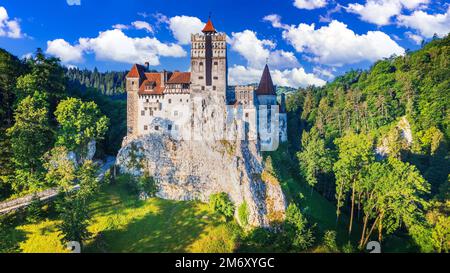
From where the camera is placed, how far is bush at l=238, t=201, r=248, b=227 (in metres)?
50.0

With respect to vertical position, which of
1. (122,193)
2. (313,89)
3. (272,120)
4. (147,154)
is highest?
(313,89)

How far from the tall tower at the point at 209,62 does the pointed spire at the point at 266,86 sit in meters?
9.25

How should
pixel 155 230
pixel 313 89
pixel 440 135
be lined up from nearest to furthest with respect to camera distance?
1. pixel 155 230
2. pixel 440 135
3. pixel 313 89

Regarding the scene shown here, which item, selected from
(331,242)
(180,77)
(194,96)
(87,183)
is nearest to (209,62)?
(180,77)

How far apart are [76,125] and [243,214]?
29.0 metres

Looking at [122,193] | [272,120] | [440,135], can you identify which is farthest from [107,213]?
[440,135]

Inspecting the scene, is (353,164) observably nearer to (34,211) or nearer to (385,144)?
(385,144)

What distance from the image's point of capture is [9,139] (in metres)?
51.1

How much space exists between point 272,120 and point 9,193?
4228 centimetres

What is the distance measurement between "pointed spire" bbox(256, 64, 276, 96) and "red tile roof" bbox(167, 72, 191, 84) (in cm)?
1339

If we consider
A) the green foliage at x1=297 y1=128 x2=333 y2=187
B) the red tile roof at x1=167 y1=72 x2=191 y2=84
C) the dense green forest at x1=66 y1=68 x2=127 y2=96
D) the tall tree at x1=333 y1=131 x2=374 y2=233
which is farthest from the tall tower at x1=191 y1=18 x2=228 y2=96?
the dense green forest at x1=66 y1=68 x2=127 y2=96

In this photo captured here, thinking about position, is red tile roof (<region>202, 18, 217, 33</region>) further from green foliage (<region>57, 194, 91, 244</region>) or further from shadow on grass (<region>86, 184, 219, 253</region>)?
green foliage (<region>57, 194, 91, 244</region>)

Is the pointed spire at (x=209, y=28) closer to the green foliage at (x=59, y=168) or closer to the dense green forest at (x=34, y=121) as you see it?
the dense green forest at (x=34, y=121)
